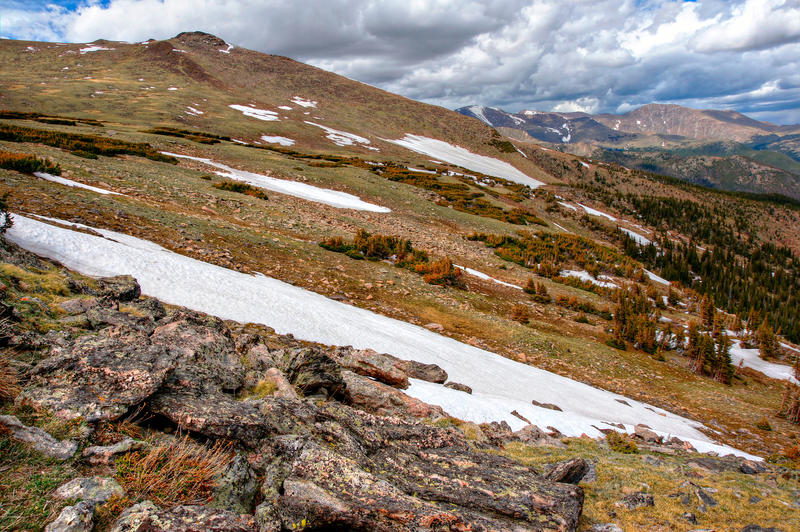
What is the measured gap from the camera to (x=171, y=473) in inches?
151

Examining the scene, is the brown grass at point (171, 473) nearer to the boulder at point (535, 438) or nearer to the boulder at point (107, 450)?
the boulder at point (107, 450)

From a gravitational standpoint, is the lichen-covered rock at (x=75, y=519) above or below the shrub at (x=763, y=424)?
above

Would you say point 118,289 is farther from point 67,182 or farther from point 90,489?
point 67,182

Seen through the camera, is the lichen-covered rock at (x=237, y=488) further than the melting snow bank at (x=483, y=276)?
No

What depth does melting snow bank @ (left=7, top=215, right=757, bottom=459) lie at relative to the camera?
11.7 meters

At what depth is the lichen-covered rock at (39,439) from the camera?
3.55 m

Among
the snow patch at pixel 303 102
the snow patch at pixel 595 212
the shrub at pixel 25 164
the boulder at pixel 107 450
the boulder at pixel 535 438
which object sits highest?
the snow patch at pixel 303 102

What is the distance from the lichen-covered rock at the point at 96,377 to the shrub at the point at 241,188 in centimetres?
2546

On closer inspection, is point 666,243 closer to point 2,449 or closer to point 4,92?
point 2,449

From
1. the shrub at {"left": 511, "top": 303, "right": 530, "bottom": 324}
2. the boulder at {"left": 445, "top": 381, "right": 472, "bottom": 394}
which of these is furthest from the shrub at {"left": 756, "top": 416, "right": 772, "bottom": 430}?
the boulder at {"left": 445, "top": 381, "right": 472, "bottom": 394}

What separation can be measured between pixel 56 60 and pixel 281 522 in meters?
131

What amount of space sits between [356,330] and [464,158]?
82.2m

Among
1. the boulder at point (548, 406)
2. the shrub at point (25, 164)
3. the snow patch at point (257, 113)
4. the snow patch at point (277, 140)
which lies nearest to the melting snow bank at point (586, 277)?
the boulder at point (548, 406)

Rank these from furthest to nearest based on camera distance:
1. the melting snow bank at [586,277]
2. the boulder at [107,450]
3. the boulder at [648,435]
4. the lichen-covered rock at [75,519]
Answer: the melting snow bank at [586,277]
the boulder at [648,435]
the boulder at [107,450]
the lichen-covered rock at [75,519]
